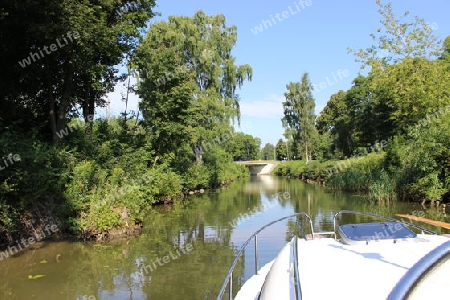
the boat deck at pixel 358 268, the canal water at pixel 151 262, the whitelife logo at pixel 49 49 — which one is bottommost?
the canal water at pixel 151 262

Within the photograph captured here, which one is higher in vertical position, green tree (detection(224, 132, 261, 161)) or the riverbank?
green tree (detection(224, 132, 261, 161))

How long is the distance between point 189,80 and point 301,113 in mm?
32155

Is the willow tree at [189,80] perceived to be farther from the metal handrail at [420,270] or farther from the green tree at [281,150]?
the green tree at [281,150]

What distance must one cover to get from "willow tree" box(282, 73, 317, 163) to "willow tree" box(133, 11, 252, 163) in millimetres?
20219

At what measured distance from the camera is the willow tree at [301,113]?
54.2 metres

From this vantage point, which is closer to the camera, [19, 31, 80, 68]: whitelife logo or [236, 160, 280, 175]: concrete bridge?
[19, 31, 80, 68]: whitelife logo

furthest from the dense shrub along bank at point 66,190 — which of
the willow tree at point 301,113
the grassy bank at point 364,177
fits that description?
the willow tree at point 301,113

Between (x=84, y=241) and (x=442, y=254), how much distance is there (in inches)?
440

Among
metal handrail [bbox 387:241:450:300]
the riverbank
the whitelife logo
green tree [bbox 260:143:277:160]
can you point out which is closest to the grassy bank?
the riverbank

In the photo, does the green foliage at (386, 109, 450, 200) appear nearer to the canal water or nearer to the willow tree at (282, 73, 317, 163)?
the canal water

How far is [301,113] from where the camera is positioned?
54.1m

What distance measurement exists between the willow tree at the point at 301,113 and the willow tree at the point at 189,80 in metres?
20.2

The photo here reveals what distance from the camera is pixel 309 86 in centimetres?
5531

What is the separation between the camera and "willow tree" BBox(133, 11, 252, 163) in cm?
2250
